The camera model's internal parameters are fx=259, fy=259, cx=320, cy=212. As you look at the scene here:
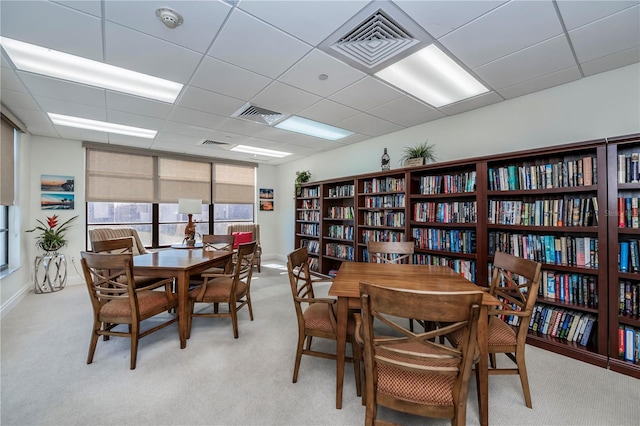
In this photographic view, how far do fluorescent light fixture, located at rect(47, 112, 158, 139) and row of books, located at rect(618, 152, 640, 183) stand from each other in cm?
552

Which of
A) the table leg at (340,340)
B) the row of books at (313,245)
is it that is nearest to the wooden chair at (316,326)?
the table leg at (340,340)

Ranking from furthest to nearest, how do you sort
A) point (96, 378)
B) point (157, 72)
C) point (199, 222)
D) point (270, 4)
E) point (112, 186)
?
1. point (199, 222)
2. point (112, 186)
3. point (157, 72)
4. point (96, 378)
5. point (270, 4)

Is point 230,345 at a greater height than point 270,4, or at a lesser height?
lesser

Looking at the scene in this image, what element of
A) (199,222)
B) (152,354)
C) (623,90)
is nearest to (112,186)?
(199,222)

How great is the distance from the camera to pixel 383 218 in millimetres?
4066

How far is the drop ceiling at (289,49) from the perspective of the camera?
1.70 meters

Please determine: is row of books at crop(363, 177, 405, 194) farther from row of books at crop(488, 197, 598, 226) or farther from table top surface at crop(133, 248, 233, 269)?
table top surface at crop(133, 248, 233, 269)

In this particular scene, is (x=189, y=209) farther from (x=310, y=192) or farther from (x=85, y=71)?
(x=85, y=71)

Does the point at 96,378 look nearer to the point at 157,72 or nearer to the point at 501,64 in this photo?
the point at 157,72

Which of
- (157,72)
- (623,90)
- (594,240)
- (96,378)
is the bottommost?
(96,378)

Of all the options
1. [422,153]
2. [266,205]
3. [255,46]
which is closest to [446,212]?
[422,153]

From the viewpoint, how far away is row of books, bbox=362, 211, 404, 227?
3.81 m

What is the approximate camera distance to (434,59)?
2.33 meters

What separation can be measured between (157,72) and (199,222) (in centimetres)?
408
